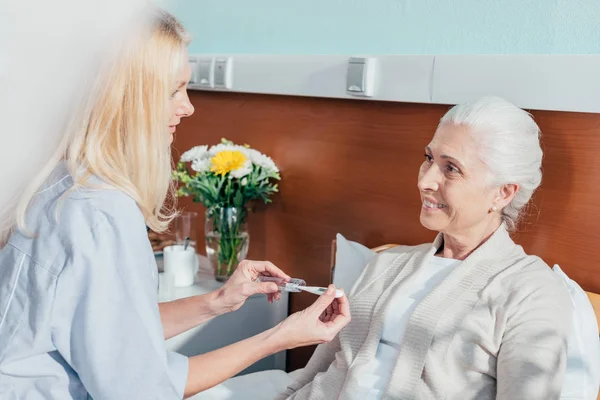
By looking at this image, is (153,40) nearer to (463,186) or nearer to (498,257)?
(463,186)

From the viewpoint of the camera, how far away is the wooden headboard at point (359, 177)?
5.44ft

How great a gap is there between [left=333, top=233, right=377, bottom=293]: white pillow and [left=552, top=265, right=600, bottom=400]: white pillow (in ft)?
2.06

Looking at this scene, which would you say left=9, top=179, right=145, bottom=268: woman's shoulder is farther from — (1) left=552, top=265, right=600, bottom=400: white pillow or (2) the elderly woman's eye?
(1) left=552, top=265, right=600, bottom=400: white pillow

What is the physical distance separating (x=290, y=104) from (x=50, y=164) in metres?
1.27

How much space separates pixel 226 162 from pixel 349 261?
23.1 inches

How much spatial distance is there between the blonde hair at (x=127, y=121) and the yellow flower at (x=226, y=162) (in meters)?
1.02

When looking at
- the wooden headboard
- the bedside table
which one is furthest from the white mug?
the wooden headboard

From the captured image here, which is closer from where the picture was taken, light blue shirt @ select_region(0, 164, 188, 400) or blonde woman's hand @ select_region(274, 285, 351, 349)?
light blue shirt @ select_region(0, 164, 188, 400)

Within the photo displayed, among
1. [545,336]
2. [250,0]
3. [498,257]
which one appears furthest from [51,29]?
[545,336]

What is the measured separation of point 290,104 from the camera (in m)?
2.45

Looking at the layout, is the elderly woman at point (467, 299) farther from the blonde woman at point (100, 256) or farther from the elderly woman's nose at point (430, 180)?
the blonde woman at point (100, 256)

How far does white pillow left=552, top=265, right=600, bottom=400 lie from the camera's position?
145cm

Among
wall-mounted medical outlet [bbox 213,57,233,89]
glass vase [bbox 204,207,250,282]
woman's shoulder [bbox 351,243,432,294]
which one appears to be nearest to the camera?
woman's shoulder [bbox 351,243,432,294]

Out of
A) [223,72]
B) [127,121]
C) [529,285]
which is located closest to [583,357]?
[529,285]
